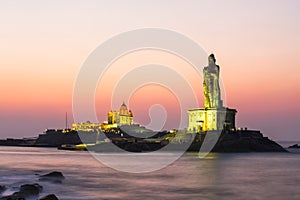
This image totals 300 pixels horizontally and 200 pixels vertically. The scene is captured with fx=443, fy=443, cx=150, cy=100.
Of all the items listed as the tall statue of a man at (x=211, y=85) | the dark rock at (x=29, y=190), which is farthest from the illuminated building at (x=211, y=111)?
the dark rock at (x=29, y=190)

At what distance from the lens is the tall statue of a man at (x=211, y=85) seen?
154 m

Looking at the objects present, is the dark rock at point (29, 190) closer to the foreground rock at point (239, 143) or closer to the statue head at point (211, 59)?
the foreground rock at point (239, 143)

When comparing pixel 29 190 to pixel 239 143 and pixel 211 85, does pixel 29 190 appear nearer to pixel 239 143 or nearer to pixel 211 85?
pixel 239 143

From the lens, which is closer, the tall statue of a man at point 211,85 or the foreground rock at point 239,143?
the foreground rock at point 239,143

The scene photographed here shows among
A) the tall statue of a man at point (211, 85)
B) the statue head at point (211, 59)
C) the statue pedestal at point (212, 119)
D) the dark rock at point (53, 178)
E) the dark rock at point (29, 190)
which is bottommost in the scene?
the dark rock at point (29, 190)

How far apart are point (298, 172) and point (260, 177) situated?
12.9 m

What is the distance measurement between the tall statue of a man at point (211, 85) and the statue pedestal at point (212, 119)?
3059 mm

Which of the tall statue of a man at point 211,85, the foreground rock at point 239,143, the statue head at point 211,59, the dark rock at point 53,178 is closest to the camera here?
the dark rock at point 53,178

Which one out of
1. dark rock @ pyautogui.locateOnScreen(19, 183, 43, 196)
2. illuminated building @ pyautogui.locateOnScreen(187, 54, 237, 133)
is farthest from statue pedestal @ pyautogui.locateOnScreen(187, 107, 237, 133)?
dark rock @ pyautogui.locateOnScreen(19, 183, 43, 196)

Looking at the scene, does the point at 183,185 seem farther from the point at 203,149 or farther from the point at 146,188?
the point at 203,149

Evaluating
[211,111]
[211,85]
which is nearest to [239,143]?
[211,111]

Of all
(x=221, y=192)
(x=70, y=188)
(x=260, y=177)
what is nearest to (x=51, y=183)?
(x=70, y=188)

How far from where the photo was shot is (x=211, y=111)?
15012cm

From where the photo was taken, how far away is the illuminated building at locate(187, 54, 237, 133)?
489 feet
